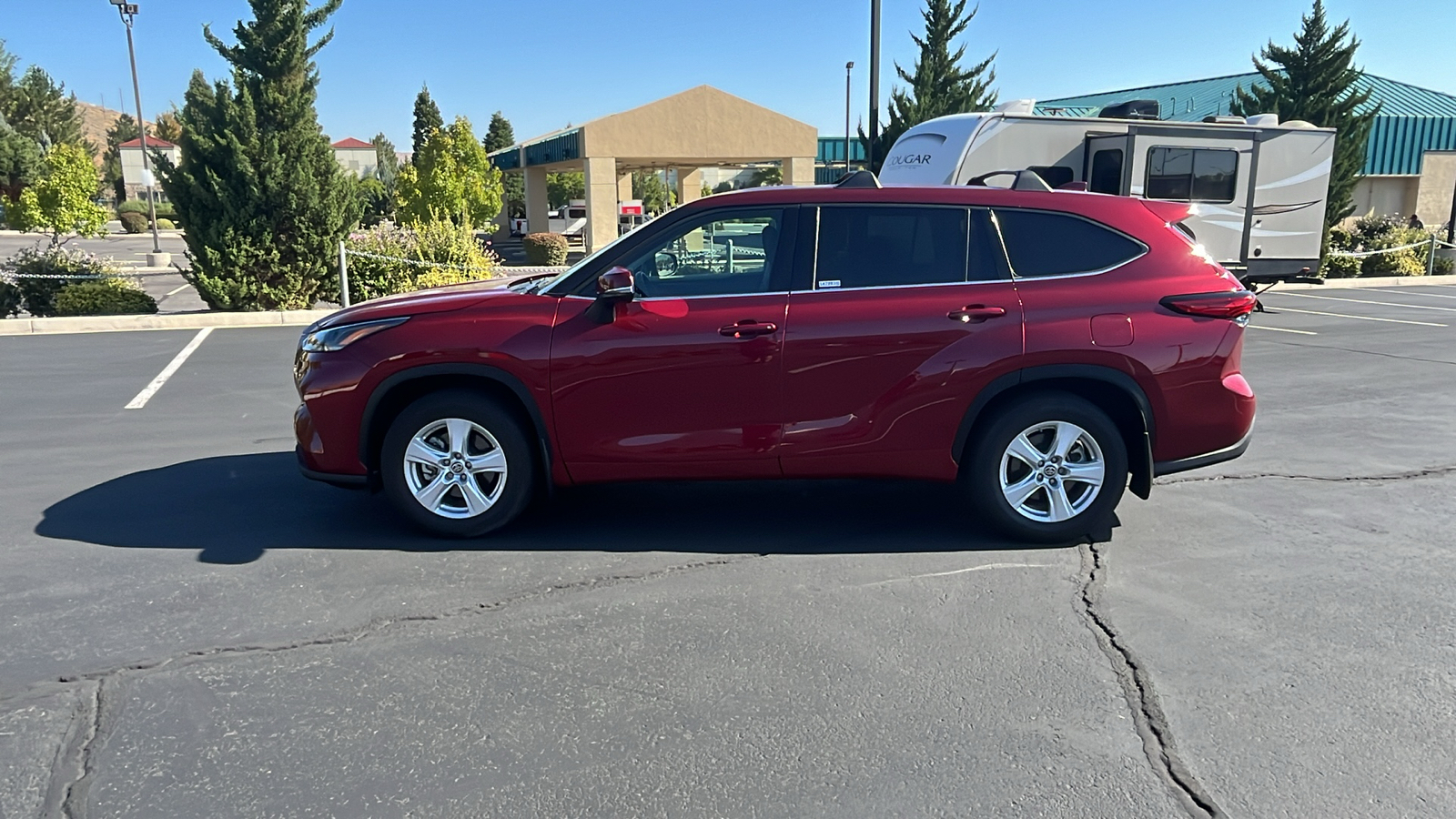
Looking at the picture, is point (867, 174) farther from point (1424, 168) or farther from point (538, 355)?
point (1424, 168)

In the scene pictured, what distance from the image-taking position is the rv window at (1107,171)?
14016mm

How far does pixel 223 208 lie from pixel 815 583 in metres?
12.6

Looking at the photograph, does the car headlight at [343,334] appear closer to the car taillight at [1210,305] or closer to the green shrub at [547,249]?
the car taillight at [1210,305]

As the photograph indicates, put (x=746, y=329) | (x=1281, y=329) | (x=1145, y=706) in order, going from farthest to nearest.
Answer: (x=1281, y=329) → (x=746, y=329) → (x=1145, y=706)

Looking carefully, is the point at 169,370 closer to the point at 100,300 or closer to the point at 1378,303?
the point at 100,300

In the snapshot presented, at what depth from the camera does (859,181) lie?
206 inches

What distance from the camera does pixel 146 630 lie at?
13.2 ft

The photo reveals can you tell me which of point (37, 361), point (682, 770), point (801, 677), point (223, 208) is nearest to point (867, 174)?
point (801, 677)

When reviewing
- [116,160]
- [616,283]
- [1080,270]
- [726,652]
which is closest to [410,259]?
[616,283]

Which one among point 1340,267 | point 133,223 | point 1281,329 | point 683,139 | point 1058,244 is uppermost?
point 683,139

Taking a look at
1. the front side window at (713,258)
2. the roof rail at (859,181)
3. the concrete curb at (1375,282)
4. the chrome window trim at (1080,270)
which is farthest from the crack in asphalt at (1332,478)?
the concrete curb at (1375,282)

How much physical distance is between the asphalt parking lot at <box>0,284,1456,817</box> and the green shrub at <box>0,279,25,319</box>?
9434 millimetres

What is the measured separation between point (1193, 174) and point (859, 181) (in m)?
11.1

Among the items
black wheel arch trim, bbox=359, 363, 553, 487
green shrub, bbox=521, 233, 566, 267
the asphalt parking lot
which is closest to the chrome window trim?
the asphalt parking lot
